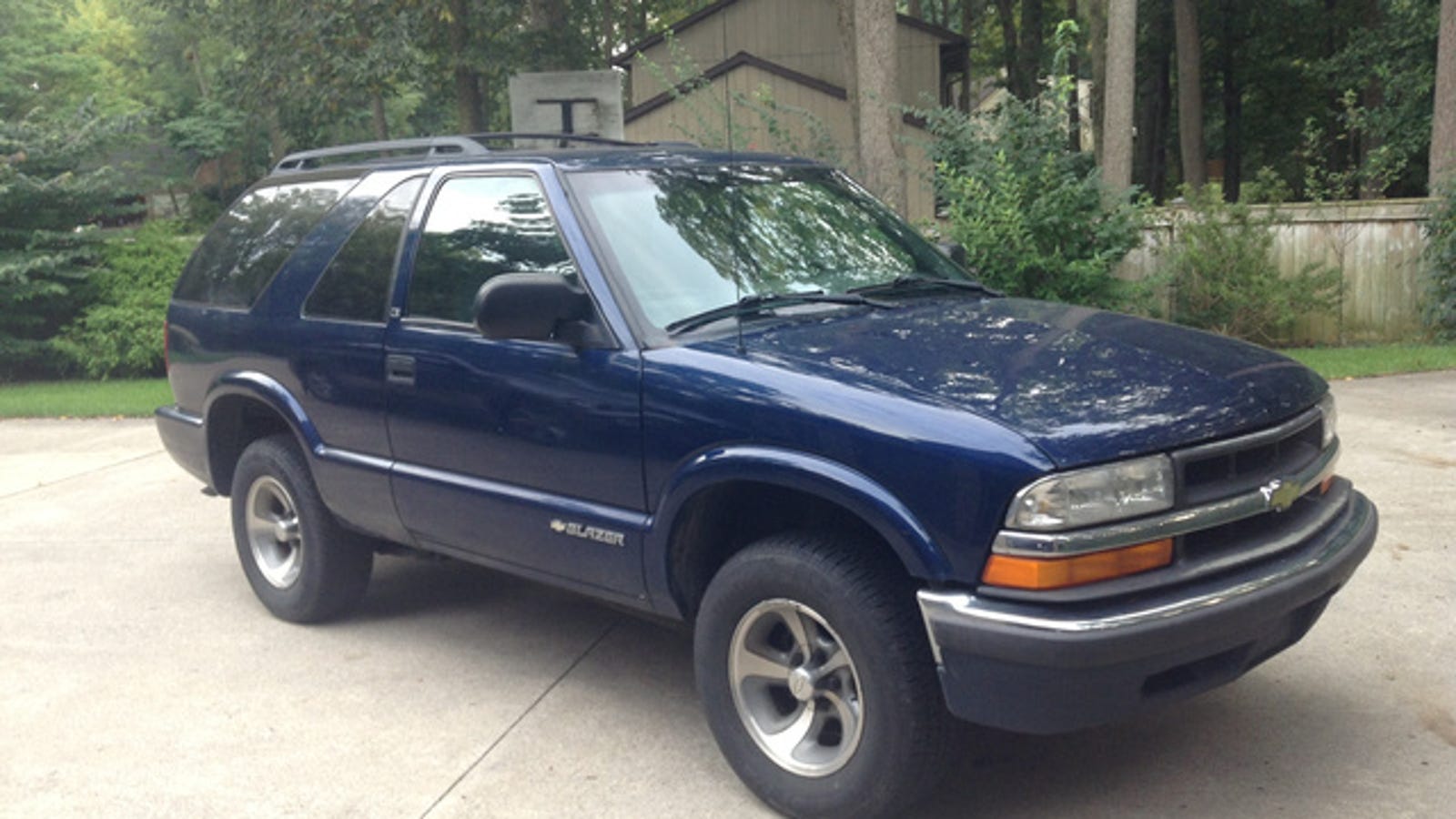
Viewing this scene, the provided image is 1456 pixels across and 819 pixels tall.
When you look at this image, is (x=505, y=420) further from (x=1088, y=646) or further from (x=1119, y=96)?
(x=1119, y=96)

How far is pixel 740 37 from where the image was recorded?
3106cm

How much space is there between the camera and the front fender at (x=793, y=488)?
3.60 meters

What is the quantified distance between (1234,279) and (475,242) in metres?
10.4

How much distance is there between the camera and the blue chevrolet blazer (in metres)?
3.50

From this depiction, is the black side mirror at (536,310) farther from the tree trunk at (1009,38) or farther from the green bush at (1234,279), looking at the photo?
the tree trunk at (1009,38)

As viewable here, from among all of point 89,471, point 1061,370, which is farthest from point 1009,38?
point 1061,370

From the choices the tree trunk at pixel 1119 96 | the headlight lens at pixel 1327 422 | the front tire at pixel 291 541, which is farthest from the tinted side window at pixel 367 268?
the tree trunk at pixel 1119 96

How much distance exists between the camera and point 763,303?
459 cm

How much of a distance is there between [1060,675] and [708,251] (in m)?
2.00

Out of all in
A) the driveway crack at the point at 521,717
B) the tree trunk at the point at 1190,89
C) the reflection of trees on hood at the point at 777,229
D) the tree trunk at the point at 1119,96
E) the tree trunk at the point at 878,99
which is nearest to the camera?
the driveway crack at the point at 521,717

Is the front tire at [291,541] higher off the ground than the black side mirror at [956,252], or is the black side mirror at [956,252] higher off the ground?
the black side mirror at [956,252]

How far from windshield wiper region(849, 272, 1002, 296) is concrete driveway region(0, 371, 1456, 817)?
1.58 m

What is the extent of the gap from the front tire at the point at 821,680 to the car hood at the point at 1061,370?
0.54 metres

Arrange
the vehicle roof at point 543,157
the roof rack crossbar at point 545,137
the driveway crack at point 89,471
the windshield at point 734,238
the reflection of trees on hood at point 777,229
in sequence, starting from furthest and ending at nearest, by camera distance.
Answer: the driveway crack at point 89,471 → the roof rack crossbar at point 545,137 → the vehicle roof at point 543,157 → the reflection of trees on hood at point 777,229 → the windshield at point 734,238
